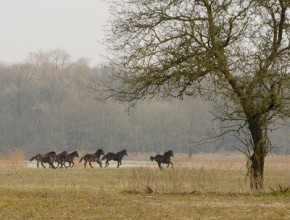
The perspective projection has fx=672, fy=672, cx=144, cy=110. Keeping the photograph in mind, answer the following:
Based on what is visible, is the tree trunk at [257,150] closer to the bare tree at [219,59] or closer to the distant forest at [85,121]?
the bare tree at [219,59]

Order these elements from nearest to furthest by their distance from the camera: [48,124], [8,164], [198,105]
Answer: [8,164], [198,105], [48,124]

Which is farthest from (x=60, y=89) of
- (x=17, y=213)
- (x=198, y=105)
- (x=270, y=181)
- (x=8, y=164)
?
(x=17, y=213)

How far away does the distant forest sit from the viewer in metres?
90.8

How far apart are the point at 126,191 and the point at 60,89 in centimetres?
7702

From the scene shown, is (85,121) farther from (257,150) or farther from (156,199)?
(156,199)

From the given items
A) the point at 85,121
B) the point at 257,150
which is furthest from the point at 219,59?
the point at 85,121

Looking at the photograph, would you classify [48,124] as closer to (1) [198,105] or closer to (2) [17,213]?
(1) [198,105]

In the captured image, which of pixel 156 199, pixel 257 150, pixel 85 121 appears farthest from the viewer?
pixel 85 121

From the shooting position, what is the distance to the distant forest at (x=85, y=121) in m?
90.8

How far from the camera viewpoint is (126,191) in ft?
79.6

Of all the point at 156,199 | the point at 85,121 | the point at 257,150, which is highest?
the point at 85,121

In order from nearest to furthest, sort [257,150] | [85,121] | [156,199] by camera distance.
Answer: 1. [156,199]
2. [257,150]
3. [85,121]

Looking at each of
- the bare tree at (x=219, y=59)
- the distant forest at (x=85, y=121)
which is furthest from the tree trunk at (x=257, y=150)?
the distant forest at (x=85, y=121)

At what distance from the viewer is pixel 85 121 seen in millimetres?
92562
